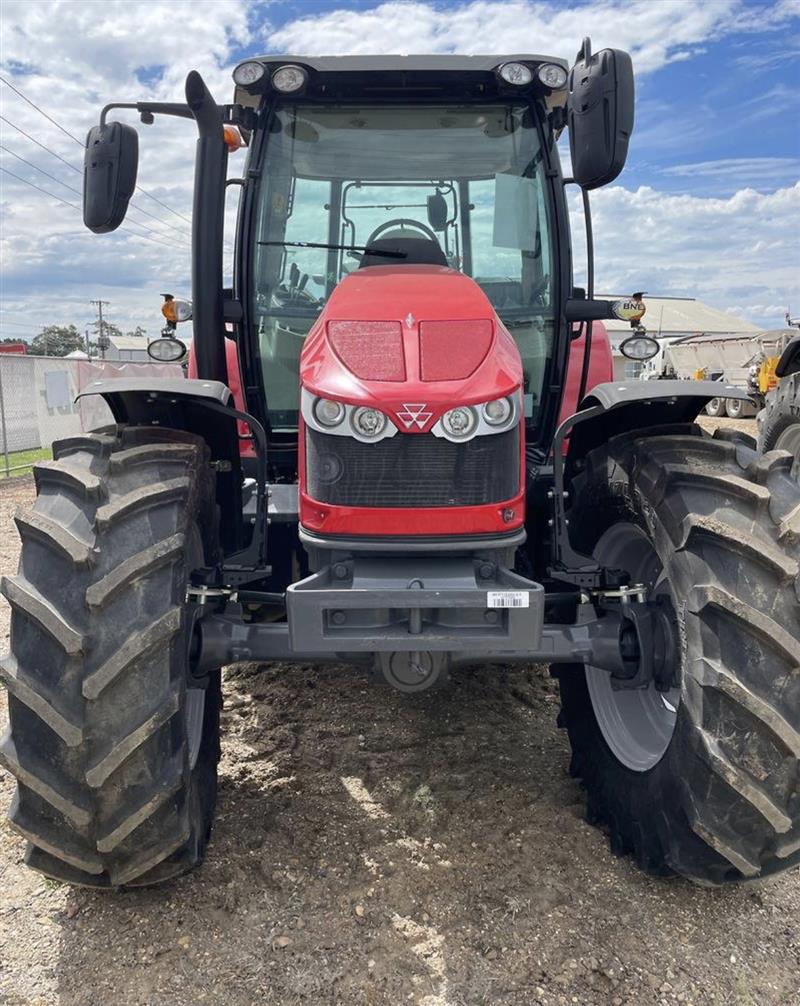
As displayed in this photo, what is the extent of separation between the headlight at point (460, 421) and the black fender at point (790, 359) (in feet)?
15.0

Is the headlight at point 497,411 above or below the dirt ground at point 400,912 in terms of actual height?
above

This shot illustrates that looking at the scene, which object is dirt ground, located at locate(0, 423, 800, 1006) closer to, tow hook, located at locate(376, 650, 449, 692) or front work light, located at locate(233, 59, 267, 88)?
tow hook, located at locate(376, 650, 449, 692)

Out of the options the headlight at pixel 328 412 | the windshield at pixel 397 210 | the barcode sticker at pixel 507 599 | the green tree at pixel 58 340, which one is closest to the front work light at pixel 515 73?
the windshield at pixel 397 210

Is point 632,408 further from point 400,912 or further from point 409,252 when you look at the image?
point 400,912

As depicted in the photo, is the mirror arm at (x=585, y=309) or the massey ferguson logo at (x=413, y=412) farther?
the mirror arm at (x=585, y=309)

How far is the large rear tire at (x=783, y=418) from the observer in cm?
603

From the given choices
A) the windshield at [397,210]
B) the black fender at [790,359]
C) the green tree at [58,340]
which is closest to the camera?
the windshield at [397,210]

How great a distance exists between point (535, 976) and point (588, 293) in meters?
2.72

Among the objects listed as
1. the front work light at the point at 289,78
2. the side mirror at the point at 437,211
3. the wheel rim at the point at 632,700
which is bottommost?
the wheel rim at the point at 632,700

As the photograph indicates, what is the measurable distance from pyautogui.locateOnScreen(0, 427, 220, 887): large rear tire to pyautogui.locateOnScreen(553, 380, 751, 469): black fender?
1.43 meters

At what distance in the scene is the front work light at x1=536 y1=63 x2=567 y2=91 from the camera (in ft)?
11.0

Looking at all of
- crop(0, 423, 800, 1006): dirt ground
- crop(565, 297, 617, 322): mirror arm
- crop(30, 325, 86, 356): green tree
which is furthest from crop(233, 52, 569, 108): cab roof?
crop(30, 325, 86, 356): green tree

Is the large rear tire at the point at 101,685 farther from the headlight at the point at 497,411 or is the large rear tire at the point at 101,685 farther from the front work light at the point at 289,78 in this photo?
the front work light at the point at 289,78

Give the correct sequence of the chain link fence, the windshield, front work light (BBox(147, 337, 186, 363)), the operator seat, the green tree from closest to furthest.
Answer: the operator seat → the windshield → front work light (BBox(147, 337, 186, 363)) → the chain link fence → the green tree
